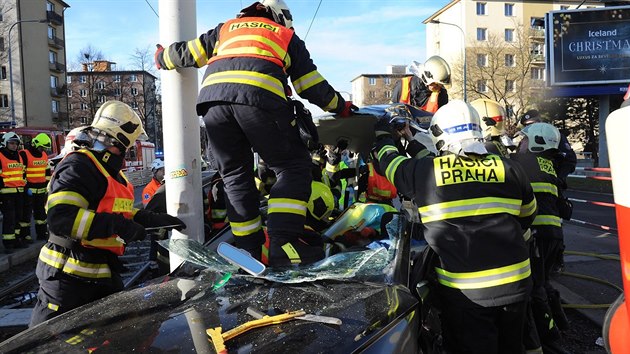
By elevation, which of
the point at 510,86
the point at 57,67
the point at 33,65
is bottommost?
the point at 510,86

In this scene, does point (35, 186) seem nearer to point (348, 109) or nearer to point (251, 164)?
point (251, 164)

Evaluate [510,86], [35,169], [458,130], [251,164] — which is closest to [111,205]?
[251,164]

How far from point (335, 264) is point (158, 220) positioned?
4.00 ft

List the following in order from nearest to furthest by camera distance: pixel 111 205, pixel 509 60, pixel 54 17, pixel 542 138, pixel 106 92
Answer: pixel 111 205, pixel 542 138, pixel 509 60, pixel 54 17, pixel 106 92

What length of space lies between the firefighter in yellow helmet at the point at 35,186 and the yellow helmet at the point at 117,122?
24.3 ft

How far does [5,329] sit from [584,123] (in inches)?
1540

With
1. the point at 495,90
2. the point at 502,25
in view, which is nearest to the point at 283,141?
the point at 495,90

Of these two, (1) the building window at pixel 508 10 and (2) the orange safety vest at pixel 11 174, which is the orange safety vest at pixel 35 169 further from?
(1) the building window at pixel 508 10

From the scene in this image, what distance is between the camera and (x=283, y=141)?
2.69 m

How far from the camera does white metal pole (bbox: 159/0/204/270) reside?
307 cm

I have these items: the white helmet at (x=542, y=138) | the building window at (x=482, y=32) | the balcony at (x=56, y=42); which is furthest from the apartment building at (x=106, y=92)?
the white helmet at (x=542, y=138)

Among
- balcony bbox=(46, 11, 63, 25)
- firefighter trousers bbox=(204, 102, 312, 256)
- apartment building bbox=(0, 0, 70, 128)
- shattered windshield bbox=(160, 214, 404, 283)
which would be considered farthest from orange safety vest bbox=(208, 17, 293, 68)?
balcony bbox=(46, 11, 63, 25)

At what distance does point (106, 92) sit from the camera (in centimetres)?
4919

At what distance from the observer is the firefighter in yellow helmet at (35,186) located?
9.14 m
